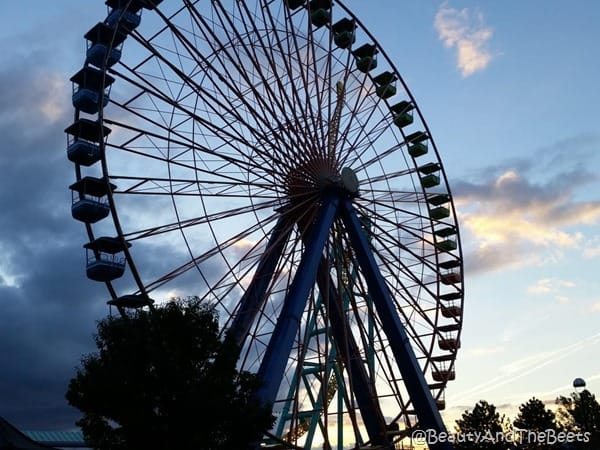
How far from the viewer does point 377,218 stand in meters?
23.9

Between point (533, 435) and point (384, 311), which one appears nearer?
point (384, 311)

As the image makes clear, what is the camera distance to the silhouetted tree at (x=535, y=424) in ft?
145

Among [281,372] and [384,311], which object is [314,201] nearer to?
[384,311]

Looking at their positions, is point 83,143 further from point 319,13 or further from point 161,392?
point 319,13

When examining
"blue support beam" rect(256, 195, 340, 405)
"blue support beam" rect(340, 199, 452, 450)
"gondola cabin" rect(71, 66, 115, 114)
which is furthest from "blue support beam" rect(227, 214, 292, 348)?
"gondola cabin" rect(71, 66, 115, 114)

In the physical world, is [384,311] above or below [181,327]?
above

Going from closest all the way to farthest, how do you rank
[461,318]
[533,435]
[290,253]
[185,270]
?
[185,270], [290,253], [461,318], [533,435]

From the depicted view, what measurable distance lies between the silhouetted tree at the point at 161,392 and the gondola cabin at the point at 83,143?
533 centimetres

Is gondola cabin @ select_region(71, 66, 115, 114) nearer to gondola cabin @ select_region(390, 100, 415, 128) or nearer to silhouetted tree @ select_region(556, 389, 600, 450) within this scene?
gondola cabin @ select_region(390, 100, 415, 128)

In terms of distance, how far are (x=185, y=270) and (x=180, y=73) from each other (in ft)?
17.3

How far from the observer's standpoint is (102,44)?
61.1 ft

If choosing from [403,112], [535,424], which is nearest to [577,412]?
[535,424]

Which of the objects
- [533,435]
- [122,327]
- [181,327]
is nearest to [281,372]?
[181,327]

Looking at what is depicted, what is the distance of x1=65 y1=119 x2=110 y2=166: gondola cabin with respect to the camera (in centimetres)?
1800
